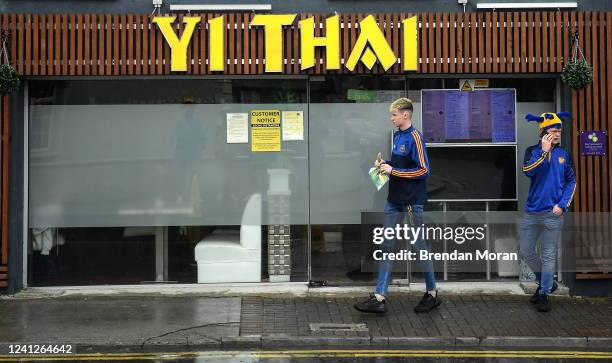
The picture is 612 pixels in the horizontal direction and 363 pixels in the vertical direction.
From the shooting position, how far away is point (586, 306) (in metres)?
9.12

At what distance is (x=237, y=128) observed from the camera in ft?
32.3

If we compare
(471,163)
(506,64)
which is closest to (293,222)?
(471,163)

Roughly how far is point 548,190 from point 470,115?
1576 mm

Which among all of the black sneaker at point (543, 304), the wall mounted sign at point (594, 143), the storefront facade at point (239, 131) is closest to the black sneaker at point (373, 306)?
the storefront facade at point (239, 131)

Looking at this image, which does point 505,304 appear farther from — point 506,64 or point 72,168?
point 72,168

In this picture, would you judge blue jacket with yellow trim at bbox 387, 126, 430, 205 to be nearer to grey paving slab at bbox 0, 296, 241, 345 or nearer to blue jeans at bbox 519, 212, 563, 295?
blue jeans at bbox 519, 212, 563, 295

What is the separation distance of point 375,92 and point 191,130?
7.66ft

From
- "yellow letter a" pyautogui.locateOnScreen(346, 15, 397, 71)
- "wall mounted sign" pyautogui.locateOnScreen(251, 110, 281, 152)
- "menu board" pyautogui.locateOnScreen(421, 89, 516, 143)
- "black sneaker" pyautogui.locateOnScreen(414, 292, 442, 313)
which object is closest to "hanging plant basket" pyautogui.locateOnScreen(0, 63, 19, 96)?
"wall mounted sign" pyautogui.locateOnScreen(251, 110, 281, 152)

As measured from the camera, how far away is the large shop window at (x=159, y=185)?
9.73 m

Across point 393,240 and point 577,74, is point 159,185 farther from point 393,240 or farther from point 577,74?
point 577,74

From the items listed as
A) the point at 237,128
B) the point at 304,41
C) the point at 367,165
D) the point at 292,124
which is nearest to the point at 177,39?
the point at 237,128

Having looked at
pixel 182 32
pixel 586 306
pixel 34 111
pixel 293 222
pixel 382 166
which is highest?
pixel 182 32

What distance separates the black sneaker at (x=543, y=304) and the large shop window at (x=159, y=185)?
9.42 ft

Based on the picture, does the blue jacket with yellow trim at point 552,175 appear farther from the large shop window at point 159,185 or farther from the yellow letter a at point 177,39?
the yellow letter a at point 177,39
